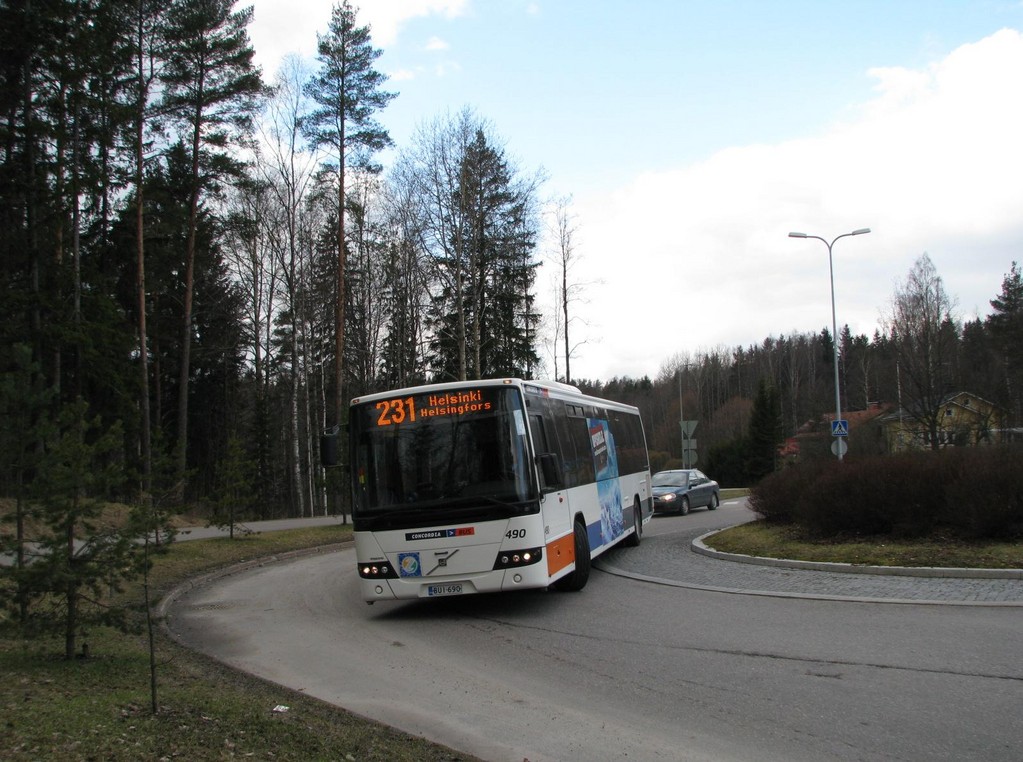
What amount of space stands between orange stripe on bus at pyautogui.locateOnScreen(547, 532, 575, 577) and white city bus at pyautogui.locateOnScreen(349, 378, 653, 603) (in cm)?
3

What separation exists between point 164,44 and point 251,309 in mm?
13885

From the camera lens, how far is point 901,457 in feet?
47.2

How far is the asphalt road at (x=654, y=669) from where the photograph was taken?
551cm

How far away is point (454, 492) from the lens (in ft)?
33.3

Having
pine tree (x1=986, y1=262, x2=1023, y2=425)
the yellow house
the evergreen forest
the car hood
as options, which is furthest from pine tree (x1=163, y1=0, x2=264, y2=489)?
pine tree (x1=986, y1=262, x2=1023, y2=425)

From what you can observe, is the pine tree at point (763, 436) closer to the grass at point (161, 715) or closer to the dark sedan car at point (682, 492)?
the dark sedan car at point (682, 492)

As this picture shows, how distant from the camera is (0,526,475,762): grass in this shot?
488 cm

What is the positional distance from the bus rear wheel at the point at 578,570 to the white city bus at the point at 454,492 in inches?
31.2

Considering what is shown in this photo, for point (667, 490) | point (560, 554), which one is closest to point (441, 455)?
point (560, 554)

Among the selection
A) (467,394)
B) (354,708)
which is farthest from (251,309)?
(354,708)

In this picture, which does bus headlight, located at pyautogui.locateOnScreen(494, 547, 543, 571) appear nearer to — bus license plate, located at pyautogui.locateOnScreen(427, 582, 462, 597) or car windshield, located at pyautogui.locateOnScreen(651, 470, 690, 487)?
bus license plate, located at pyautogui.locateOnScreen(427, 582, 462, 597)

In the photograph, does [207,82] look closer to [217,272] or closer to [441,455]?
[217,272]

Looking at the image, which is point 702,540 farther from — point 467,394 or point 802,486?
point 467,394

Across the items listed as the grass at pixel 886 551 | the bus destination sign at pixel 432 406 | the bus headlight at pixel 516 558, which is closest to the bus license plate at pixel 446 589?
the bus headlight at pixel 516 558
